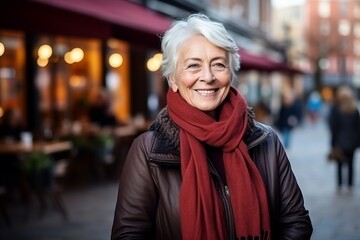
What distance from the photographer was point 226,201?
252cm

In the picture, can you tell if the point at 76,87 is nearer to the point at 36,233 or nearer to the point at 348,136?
the point at 348,136

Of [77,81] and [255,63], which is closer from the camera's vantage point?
[255,63]

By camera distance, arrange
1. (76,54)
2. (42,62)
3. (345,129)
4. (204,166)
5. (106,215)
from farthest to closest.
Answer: (76,54)
(42,62)
(345,129)
(106,215)
(204,166)

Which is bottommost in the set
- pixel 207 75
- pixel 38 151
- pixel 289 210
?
pixel 38 151

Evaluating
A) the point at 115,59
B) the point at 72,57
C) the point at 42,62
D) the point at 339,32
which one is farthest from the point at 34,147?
the point at 339,32

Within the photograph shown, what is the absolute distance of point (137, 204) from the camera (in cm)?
252

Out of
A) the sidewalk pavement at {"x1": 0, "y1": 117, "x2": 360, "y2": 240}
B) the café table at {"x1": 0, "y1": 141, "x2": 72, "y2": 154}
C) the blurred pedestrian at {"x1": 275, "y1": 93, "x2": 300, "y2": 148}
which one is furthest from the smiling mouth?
the blurred pedestrian at {"x1": 275, "y1": 93, "x2": 300, "y2": 148}

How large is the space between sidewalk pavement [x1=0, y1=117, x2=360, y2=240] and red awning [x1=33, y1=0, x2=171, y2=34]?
2.43m

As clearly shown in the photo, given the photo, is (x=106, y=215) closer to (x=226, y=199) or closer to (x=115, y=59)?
(x=226, y=199)

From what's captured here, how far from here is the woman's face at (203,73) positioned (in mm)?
2561

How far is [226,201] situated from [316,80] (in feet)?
168

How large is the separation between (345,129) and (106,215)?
4445 millimetres

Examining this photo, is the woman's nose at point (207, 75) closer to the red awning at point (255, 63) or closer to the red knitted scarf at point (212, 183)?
the red knitted scarf at point (212, 183)

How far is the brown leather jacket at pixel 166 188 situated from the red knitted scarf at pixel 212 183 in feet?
0.14
